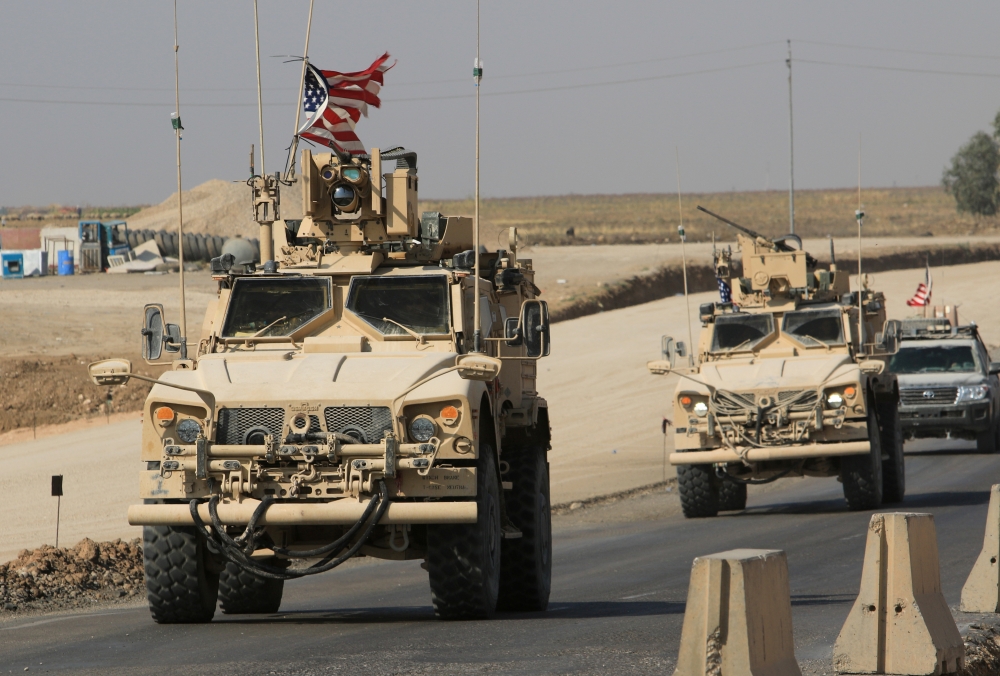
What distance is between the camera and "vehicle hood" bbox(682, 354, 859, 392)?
673 inches

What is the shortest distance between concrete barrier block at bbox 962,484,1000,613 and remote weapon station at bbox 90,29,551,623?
9.84 ft

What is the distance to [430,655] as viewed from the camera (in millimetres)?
8023

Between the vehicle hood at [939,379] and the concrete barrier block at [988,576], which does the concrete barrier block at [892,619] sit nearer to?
the concrete barrier block at [988,576]

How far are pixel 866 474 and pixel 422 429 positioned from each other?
968 cm

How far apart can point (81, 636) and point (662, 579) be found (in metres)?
5.20

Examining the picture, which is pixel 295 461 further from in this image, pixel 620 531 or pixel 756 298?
pixel 756 298

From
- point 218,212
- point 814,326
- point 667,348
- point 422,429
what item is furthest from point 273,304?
point 218,212

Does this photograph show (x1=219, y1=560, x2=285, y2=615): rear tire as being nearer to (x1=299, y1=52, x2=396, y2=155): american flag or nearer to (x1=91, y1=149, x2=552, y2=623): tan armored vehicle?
(x1=91, y1=149, x2=552, y2=623): tan armored vehicle

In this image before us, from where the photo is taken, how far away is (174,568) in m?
9.42

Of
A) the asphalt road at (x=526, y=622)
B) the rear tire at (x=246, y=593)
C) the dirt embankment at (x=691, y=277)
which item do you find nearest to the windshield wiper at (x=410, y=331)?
the asphalt road at (x=526, y=622)

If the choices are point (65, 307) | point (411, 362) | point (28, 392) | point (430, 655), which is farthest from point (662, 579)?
point (65, 307)

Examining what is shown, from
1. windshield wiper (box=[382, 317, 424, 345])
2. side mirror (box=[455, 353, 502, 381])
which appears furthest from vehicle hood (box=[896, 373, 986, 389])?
side mirror (box=[455, 353, 502, 381])

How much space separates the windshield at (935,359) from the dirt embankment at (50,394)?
555 inches

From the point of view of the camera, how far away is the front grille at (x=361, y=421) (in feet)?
29.9
